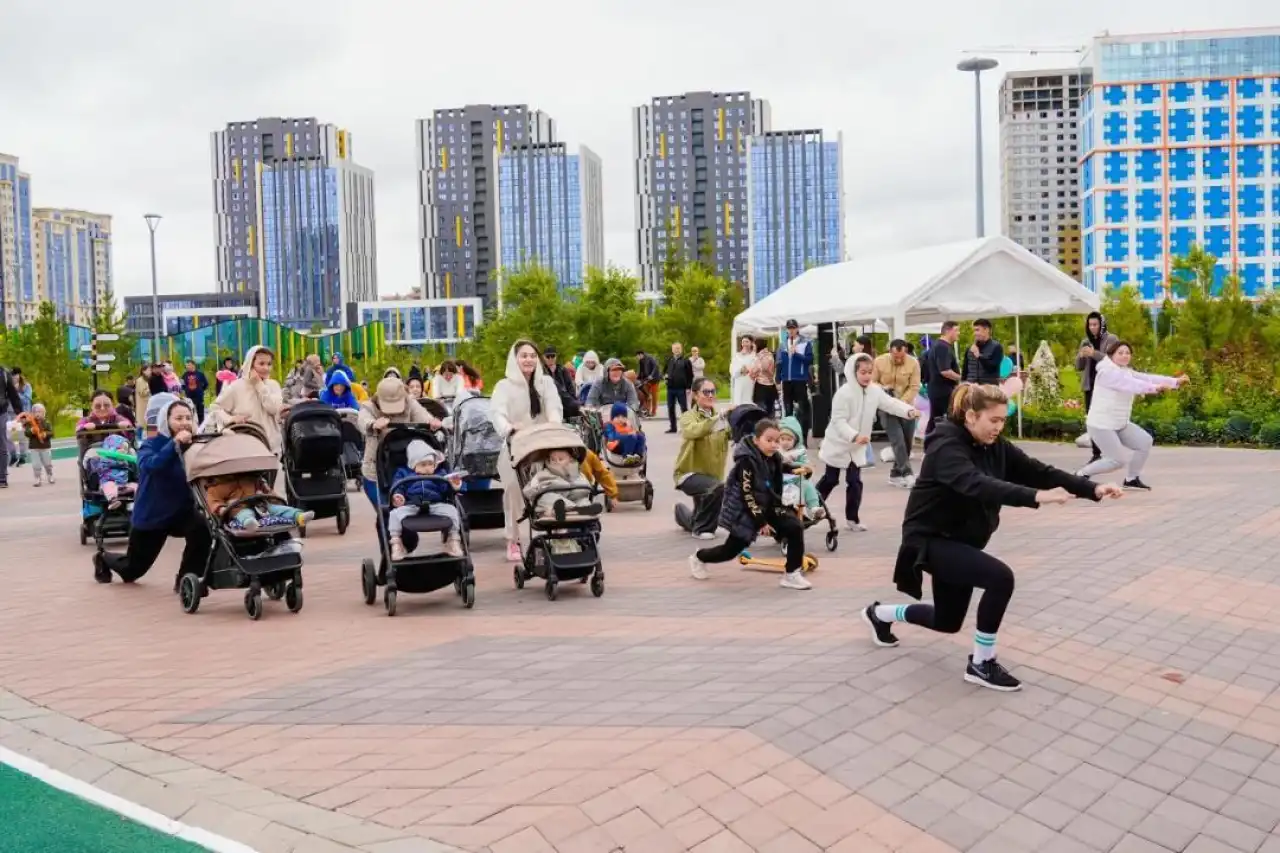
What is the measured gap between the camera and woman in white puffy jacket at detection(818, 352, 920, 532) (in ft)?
37.8

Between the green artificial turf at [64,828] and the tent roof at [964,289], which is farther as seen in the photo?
the tent roof at [964,289]

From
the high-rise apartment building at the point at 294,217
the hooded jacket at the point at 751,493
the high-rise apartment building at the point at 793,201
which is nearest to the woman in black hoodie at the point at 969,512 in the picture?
the hooded jacket at the point at 751,493

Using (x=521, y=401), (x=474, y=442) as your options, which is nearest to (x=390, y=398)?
(x=474, y=442)

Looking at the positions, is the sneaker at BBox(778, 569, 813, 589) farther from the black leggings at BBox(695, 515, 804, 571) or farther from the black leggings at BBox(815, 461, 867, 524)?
the black leggings at BBox(815, 461, 867, 524)

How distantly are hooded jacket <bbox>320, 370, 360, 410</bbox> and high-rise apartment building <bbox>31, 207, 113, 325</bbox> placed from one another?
142 meters

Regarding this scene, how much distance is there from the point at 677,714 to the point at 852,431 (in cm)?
582

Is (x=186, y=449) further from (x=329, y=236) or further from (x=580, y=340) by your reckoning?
(x=329, y=236)

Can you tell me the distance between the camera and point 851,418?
11883 mm

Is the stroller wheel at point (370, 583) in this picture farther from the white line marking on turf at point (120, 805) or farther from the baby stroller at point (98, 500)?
the white line marking on turf at point (120, 805)

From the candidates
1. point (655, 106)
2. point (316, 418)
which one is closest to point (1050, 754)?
point (316, 418)

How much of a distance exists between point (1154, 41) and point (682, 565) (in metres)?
141

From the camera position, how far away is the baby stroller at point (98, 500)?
11680 millimetres

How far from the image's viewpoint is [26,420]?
16.5 meters

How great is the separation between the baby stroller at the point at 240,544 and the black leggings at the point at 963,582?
14.6 feet
